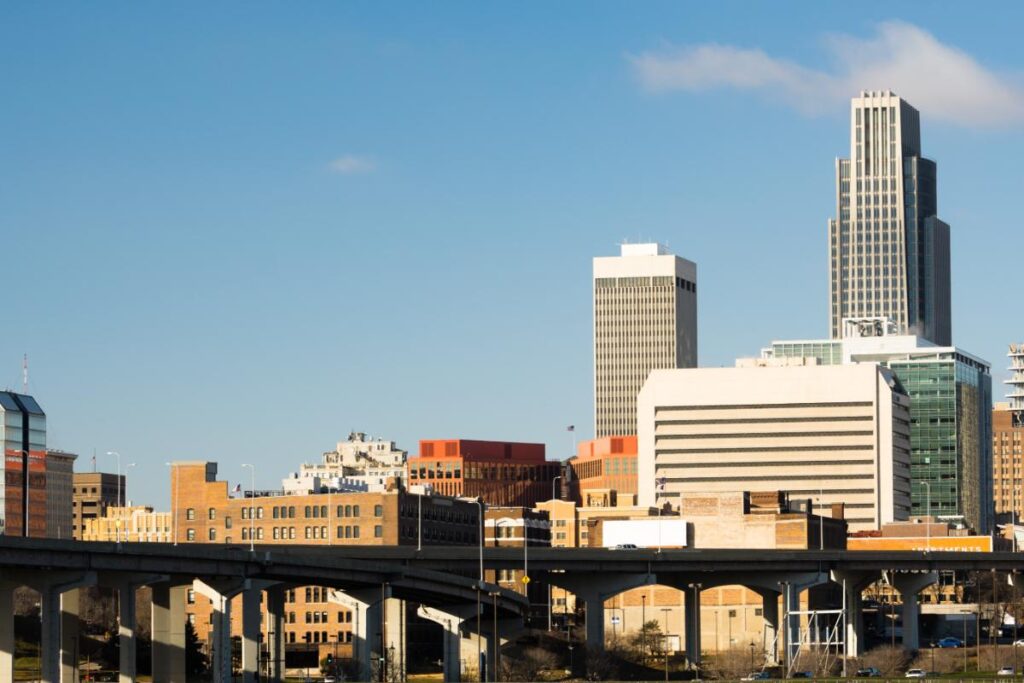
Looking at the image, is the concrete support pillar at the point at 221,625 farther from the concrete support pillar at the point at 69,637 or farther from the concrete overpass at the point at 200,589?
the concrete support pillar at the point at 69,637

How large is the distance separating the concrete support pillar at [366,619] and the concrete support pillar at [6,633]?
3871 centimetres

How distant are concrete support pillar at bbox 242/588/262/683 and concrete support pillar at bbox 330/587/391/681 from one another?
44.0ft

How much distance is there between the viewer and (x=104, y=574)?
16725cm

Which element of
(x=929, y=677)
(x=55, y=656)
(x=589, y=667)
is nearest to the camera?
(x=55, y=656)

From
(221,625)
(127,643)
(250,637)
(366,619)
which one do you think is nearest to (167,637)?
(221,625)


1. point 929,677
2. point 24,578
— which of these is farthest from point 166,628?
point 929,677

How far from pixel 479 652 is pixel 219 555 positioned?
3247 centimetres

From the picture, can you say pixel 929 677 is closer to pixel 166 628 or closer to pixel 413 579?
pixel 413 579

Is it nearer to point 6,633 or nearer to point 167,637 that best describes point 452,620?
point 167,637

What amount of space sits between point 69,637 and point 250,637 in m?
13.7

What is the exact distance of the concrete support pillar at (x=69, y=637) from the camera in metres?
165

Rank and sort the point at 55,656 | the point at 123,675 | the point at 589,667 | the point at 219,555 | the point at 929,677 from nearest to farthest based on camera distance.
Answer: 1. the point at 55,656
2. the point at 123,675
3. the point at 219,555
4. the point at 929,677
5. the point at 589,667

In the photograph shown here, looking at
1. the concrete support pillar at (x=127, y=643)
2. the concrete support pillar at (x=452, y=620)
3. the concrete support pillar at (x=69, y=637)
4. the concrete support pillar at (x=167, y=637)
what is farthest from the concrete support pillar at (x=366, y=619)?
the concrete support pillar at (x=127, y=643)

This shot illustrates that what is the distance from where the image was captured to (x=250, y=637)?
17562 cm
